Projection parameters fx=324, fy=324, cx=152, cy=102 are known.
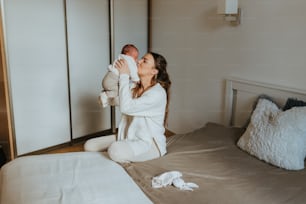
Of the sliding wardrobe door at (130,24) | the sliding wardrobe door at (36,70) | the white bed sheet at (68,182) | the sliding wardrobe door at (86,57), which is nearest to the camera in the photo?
the white bed sheet at (68,182)

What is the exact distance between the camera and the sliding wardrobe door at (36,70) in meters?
2.75

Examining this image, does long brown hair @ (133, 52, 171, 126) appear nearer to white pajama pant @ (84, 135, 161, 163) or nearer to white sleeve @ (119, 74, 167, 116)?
white sleeve @ (119, 74, 167, 116)

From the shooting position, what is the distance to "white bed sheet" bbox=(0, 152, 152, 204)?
1514 mm

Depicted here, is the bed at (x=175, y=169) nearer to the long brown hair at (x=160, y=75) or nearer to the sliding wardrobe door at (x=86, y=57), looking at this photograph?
the long brown hair at (x=160, y=75)

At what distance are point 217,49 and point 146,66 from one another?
87 cm

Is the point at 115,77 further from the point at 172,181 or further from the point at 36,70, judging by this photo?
the point at 36,70

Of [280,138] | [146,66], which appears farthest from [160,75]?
→ [280,138]

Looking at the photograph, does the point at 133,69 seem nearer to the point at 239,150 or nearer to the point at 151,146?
the point at 151,146

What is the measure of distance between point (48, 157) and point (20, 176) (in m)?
0.27

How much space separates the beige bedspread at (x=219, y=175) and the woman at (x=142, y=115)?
91 millimetres

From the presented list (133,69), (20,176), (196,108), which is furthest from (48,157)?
(196,108)

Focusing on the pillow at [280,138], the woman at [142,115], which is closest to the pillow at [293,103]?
the pillow at [280,138]

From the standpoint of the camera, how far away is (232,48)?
257cm

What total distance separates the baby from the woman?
40 millimetres
